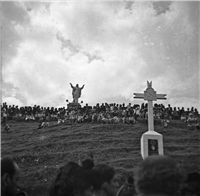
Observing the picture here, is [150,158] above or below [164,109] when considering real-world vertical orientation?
below

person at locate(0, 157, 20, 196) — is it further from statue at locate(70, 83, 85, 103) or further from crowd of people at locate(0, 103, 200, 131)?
statue at locate(70, 83, 85, 103)

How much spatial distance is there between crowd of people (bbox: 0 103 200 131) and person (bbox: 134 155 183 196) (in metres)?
17.7

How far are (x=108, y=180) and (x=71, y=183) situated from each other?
514 mm

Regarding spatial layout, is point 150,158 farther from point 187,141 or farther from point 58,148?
point 187,141

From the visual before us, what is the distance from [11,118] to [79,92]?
7116mm

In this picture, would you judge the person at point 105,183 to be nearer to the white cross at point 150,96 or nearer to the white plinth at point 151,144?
the white plinth at point 151,144

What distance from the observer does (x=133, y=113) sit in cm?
2100

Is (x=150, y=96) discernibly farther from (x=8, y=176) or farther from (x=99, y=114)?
(x=99, y=114)

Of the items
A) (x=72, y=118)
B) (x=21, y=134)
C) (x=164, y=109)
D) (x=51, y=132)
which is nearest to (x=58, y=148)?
(x=51, y=132)

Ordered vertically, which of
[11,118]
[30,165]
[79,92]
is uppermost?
[79,92]

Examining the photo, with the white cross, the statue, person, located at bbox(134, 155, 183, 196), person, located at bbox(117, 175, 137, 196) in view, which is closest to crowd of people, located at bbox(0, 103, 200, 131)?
the statue

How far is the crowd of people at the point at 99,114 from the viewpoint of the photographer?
19.9 metres

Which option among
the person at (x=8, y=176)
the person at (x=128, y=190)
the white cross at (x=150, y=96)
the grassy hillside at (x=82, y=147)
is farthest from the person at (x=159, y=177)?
the grassy hillside at (x=82, y=147)

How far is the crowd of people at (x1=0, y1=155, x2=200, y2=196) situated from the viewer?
1.44 m
